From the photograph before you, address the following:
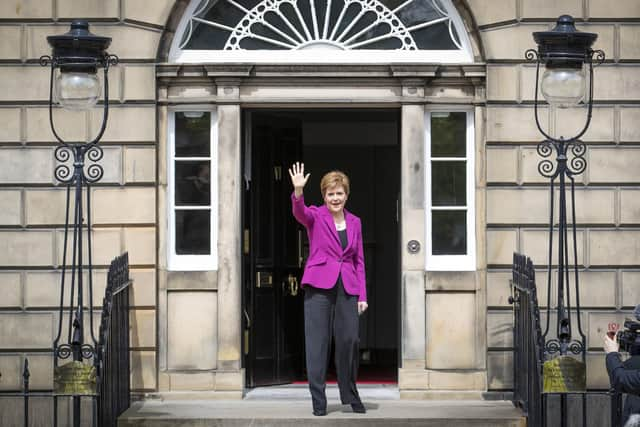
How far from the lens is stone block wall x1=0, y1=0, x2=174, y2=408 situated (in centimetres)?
1231

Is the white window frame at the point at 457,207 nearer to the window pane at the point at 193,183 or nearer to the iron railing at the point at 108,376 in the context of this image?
the window pane at the point at 193,183

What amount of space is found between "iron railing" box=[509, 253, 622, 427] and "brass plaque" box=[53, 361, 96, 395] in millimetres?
3160

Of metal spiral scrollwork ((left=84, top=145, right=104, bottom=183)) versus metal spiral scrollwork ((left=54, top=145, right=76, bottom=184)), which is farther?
metal spiral scrollwork ((left=54, top=145, right=76, bottom=184))

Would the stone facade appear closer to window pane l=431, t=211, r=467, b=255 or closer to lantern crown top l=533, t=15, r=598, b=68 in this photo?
window pane l=431, t=211, r=467, b=255

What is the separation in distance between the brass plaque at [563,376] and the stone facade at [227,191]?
2.12 meters

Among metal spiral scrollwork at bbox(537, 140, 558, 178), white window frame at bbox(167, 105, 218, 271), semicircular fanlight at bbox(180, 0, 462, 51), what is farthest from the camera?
semicircular fanlight at bbox(180, 0, 462, 51)

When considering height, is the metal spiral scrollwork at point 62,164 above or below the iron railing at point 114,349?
above

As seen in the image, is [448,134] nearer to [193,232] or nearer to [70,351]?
[193,232]

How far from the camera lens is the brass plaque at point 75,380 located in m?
10.2

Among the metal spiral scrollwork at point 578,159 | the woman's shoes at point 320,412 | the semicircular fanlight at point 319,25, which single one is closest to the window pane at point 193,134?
the semicircular fanlight at point 319,25

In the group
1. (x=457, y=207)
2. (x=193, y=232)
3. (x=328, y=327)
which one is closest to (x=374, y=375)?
(x=457, y=207)

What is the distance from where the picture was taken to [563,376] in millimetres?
10180

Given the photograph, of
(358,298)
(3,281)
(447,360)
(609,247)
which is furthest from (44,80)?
(609,247)

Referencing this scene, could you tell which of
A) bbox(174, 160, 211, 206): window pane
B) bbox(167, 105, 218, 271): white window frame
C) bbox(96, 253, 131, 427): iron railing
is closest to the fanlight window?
bbox(167, 105, 218, 271): white window frame
